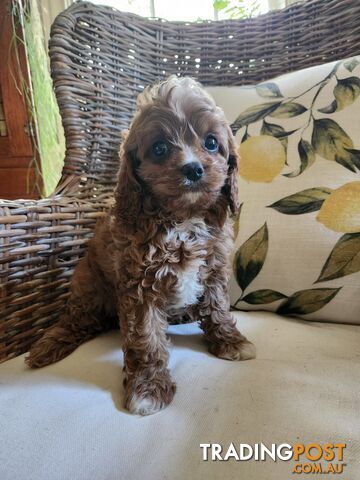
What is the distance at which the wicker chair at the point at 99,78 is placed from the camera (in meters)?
1.63

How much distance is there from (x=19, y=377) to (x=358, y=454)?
3.65 ft

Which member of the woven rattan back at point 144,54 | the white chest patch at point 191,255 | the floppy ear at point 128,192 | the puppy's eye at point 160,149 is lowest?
the white chest patch at point 191,255

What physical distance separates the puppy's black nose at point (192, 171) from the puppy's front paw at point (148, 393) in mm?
685

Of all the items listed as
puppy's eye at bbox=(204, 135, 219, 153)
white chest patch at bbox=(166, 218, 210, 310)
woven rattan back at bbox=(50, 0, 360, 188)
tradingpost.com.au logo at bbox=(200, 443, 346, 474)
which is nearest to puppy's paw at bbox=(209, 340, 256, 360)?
white chest patch at bbox=(166, 218, 210, 310)

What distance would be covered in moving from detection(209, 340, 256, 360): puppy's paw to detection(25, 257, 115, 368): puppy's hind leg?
58 centimetres

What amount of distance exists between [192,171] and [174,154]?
0.11m

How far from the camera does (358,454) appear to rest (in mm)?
890

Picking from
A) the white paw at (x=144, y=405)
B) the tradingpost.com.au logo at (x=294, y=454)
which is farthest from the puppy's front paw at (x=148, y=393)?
the tradingpost.com.au logo at (x=294, y=454)

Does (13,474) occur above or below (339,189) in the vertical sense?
below

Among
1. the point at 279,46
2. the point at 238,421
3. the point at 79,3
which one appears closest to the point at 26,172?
the point at 79,3

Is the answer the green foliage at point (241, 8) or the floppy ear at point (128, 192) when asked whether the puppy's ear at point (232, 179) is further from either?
the green foliage at point (241, 8)

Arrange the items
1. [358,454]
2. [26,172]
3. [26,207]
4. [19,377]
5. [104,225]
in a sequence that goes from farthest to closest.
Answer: [26,172]
[104,225]
[26,207]
[19,377]
[358,454]

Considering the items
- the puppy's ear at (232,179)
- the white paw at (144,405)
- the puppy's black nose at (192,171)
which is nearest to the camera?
the white paw at (144,405)

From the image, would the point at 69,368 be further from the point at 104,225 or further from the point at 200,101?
the point at 200,101
